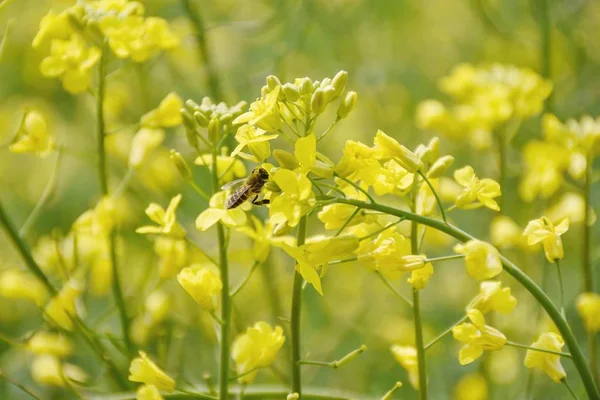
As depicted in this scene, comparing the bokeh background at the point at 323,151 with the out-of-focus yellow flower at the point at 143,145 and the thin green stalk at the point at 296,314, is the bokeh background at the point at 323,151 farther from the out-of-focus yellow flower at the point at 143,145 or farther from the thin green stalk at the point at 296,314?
the thin green stalk at the point at 296,314

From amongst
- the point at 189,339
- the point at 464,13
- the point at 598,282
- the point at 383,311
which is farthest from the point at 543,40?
the point at 464,13

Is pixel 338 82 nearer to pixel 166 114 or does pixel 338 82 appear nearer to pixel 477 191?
pixel 477 191

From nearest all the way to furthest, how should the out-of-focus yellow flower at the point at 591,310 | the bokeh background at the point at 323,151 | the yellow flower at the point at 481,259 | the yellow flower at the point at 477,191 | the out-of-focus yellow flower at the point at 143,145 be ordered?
the yellow flower at the point at 481,259
the yellow flower at the point at 477,191
the out-of-focus yellow flower at the point at 591,310
the out-of-focus yellow flower at the point at 143,145
the bokeh background at the point at 323,151

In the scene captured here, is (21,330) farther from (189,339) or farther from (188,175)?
(188,175)

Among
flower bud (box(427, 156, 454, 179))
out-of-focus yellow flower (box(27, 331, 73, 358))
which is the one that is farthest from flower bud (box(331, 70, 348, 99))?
out-of-focus yellow flower (box(27, 331, 73, 358))

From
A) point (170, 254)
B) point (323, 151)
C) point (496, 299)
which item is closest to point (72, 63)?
point (170, 254)

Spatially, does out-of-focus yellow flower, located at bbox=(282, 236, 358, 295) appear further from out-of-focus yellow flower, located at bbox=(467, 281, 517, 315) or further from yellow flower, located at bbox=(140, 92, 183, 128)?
yellow flower, located at bbox=(140, 92, 183, 128)

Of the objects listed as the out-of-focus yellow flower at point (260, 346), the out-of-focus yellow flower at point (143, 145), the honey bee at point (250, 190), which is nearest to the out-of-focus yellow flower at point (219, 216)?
the honey bee at point (250, 190)
